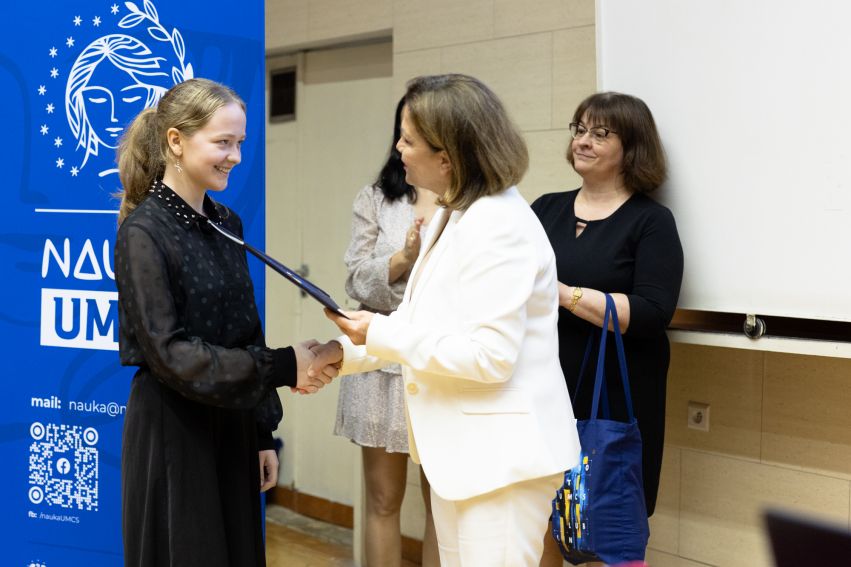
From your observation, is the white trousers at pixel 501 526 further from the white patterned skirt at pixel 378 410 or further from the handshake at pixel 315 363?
the white patterned skirt at pixel 378 410

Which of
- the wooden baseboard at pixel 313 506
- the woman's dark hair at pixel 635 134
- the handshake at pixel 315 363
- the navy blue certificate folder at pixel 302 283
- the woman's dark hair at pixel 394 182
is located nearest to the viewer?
the navy blue certificate folder at pixel 302 283

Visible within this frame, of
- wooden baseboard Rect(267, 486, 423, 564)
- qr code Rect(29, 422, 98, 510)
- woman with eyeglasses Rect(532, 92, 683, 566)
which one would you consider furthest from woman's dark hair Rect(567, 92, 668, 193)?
wooden baseboard Rect(267, 486, 423, 564)

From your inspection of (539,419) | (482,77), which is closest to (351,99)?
(482,77)

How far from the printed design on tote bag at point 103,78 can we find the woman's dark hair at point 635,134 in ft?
3.75

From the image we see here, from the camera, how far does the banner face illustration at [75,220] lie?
2396mm

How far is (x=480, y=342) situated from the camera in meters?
1.64

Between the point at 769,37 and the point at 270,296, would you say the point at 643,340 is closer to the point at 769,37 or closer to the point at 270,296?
the point at 769,37

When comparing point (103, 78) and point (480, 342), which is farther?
point (103, 78)

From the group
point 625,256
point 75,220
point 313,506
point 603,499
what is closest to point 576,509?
point 603,499

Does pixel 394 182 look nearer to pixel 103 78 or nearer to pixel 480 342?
pixel 103 78

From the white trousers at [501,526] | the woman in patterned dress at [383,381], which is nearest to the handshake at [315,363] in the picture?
the white trousers at [501,526]

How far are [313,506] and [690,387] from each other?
2284 millimetres

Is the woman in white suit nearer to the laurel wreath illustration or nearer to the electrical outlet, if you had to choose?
the laurel wreath illustration

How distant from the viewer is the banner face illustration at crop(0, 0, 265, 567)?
240 cm
